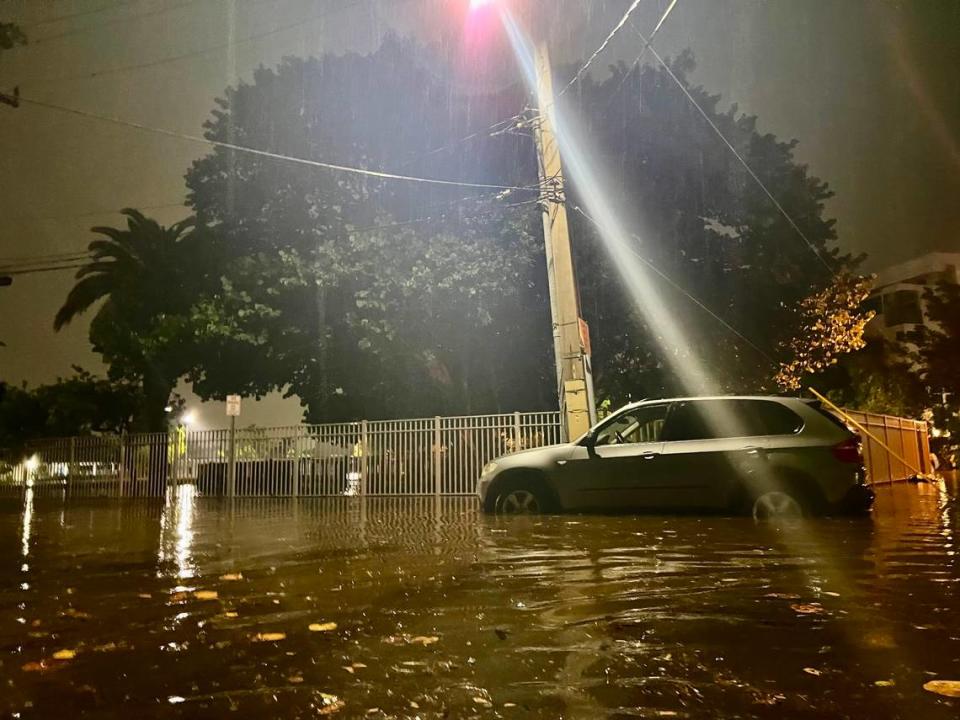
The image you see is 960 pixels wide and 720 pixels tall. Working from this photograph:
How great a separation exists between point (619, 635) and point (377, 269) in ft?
48.2

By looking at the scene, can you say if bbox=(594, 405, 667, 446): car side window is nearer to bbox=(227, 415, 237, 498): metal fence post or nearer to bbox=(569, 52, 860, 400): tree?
bbox=(569, 52, 860, 400): tree

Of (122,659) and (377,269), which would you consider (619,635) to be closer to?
(122,659)

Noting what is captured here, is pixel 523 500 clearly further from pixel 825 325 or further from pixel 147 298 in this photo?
pixel 147 298

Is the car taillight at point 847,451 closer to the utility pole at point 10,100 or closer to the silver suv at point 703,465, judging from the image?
the silver suv at point 703,465

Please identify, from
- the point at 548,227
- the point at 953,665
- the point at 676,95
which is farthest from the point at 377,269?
the point at 953,665

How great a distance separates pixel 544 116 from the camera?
12836mm

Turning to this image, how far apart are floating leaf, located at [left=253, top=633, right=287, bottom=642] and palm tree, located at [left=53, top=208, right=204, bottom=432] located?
62.3ft

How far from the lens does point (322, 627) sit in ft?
13.4

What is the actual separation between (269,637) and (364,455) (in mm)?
13871

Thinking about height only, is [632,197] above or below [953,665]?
above

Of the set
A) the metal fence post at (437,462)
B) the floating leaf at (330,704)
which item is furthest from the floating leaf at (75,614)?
the metal fence post at (437,462)

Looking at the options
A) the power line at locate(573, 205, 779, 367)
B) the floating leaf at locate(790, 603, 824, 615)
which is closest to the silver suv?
the floating leaf at locate(790, 603, 824, 615)

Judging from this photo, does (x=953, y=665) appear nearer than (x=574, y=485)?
Yes

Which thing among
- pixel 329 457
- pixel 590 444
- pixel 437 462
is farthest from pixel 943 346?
pixel 590 444
